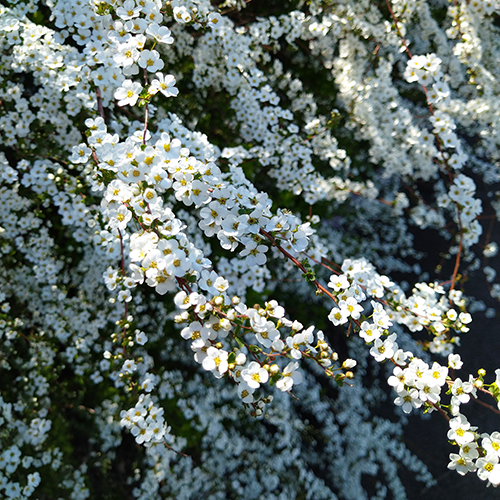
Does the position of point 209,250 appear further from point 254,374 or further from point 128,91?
point 254,374

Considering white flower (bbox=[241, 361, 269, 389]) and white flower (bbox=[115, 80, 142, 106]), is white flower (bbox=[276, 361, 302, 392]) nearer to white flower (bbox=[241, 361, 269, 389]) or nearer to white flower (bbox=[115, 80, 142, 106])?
white flower (bbox=[241, 361, 269, 389])

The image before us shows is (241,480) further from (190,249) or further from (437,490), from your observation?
(190,249)

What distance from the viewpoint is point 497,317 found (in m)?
4.69

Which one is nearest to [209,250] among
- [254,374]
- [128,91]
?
[128,91]

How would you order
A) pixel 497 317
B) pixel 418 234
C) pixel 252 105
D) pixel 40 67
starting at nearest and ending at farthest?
1. pixel 40 67
2. pixel 252 105
3. pixel 497 317
4. pixel 418 234

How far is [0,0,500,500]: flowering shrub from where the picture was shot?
1.49 metres

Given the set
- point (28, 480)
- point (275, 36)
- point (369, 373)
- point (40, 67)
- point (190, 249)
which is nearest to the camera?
point (190, 249)

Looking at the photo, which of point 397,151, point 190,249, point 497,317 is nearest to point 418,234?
point 497,317

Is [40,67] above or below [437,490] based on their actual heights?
above

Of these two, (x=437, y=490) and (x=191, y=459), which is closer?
(x=191, y=459)

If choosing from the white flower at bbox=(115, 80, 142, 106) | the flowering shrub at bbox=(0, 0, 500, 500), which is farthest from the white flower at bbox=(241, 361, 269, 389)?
the white flower at bbox=(115, 80, 142, 106)

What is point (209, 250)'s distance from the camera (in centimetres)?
291

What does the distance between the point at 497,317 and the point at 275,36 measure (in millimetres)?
4260

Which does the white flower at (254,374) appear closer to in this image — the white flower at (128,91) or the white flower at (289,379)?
the white flower at (289,379)
